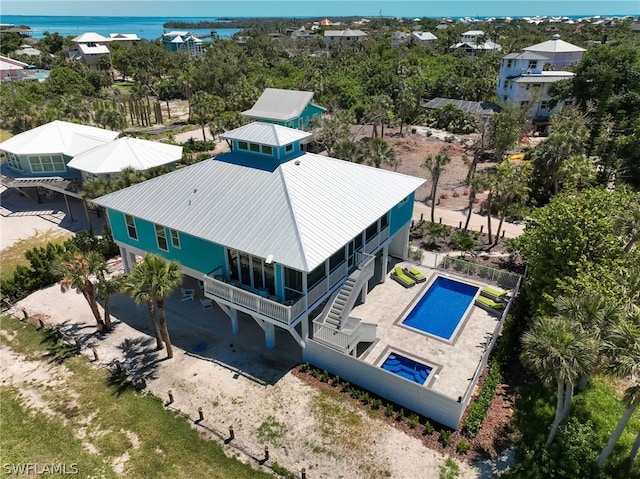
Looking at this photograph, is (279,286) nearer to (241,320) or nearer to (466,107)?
(241,320)

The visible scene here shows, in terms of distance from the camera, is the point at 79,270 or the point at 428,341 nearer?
the point at 79,270

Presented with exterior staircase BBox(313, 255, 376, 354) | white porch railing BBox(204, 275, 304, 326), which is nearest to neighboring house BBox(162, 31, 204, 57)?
white porch railing BBox(204, 275, 304, 326)

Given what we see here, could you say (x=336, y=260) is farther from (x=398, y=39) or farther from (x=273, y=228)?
(x=398, y=39)

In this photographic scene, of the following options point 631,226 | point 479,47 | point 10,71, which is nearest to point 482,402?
point 631,226

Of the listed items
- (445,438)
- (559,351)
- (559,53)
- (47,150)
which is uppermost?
(559,53)

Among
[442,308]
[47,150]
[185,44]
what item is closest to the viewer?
[442,308]

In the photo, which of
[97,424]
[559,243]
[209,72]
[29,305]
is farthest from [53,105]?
[559,243]

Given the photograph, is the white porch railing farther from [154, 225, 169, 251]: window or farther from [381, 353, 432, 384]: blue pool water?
[381, 353, 432, 384]: blue pool water
